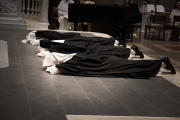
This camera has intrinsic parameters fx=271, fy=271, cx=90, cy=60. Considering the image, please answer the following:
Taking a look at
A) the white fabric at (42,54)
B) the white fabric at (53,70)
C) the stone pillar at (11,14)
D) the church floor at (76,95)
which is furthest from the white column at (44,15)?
the white fabric at (53,70)

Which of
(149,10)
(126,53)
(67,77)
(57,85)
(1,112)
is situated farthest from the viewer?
(149,10)

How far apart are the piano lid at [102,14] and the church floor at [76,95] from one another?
4.14 meters

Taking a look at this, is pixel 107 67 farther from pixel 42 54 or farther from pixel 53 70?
pixel 42 54

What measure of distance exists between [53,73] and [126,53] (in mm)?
1506

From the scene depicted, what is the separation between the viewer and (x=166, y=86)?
359 cm

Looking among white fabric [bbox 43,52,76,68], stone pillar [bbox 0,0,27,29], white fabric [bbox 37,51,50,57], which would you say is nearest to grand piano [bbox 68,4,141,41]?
stone pillar [bbox 0,0,27,29]

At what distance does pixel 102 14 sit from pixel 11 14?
8.69 feet

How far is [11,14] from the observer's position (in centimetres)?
773

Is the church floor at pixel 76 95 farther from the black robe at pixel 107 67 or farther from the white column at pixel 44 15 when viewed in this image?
the white column at pixel 44 15

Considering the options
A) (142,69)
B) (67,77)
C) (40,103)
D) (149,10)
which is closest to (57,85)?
(67,77)

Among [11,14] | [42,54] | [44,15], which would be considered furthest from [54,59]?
[44,15]

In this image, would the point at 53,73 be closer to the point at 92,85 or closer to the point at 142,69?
the point at 92,85

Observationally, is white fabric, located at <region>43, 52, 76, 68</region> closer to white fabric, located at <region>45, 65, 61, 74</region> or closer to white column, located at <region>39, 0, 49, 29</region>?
→ white fabric, located at <region>45, 65, 61, 74</region>

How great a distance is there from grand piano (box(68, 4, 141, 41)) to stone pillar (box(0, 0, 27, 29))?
155cm
